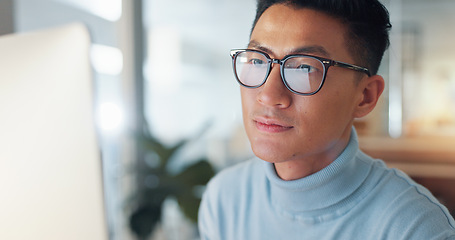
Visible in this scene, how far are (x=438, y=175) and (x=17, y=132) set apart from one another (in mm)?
803

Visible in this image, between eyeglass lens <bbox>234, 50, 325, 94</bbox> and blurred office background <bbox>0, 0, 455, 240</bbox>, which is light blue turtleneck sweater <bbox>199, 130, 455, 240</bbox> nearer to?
eyeglass lens <bbox>234, 50, 325, 94</bbox>

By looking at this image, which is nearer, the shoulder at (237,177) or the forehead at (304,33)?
the forehead at (304,33)

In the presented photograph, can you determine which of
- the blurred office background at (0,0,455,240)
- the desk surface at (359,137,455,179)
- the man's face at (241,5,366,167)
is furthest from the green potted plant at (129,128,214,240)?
the man's face at (241,5,366,167)

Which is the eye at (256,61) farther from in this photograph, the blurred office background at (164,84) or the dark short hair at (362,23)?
the blurred office background at (164,84)

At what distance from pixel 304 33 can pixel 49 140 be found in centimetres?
33

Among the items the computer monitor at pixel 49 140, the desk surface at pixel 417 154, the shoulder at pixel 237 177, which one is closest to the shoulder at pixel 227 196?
the shoulder at pixel 237 177

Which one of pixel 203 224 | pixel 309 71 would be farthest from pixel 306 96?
pixel 203 224

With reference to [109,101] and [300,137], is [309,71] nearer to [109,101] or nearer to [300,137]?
[300,137]

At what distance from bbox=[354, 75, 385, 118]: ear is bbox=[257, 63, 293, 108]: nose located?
0.34 ft

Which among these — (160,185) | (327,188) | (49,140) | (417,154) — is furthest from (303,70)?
(160,185)

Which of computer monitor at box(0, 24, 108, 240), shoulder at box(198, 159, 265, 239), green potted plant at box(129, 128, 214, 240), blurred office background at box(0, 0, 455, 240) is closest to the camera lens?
computer monitor at box(0, 24, 108, 240)

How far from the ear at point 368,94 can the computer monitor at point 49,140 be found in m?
0.35

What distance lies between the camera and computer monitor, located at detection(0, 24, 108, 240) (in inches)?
18.0

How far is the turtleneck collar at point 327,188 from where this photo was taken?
24.3 inches
